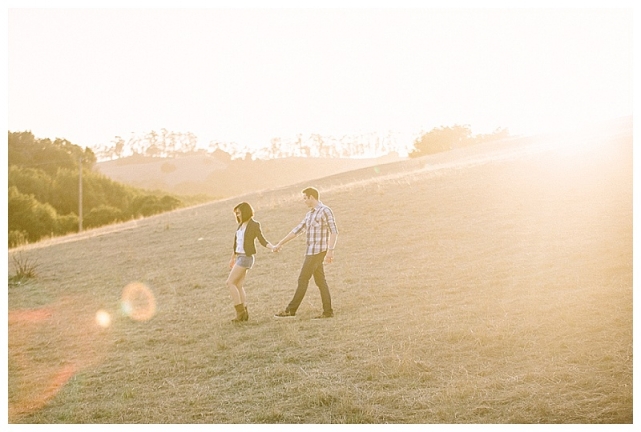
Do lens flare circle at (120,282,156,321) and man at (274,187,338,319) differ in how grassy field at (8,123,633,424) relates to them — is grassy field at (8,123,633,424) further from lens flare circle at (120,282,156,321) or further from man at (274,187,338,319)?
man at (274,187,338,319)

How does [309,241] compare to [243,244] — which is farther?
[309,241]

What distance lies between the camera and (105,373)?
9.38 metres

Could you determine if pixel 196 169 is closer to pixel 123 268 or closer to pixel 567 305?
pixel 123 268

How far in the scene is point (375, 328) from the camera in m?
10.1

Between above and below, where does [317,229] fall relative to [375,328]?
above

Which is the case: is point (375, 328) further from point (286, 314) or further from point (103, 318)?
point (103, 318)

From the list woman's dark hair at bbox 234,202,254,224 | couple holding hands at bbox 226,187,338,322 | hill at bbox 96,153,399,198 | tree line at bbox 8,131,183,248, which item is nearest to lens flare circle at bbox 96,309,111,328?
couple holding hands at bbox 226,187,338,322

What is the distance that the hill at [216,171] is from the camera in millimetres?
98938

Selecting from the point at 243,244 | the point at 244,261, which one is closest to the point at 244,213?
the point at 243,244

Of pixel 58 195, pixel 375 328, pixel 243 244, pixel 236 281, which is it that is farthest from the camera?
pixel 58 195

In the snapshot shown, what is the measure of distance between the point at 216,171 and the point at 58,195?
4724 cm

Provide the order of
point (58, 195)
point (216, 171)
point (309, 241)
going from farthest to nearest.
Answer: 1. point (216, 171)
2. point (58, 195)
3. point (309, 241)

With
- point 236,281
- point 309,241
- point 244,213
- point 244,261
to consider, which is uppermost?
point 244,213

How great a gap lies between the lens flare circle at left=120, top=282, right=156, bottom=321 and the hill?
261ft
